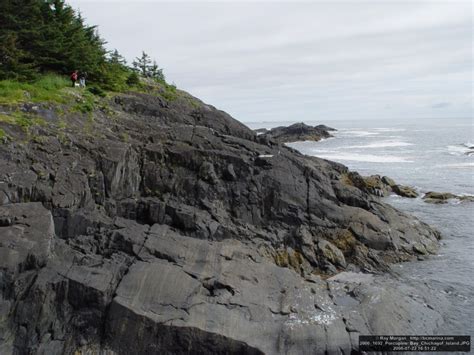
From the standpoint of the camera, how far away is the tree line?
20.0 m

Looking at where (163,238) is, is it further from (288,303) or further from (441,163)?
(441,163)

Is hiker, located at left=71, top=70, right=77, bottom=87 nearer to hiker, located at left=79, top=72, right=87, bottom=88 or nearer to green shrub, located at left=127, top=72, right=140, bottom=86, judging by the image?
hiker, located at left=79, top=72, right=87, bottom=88

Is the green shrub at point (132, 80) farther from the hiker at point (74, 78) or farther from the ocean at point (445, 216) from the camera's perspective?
the ocean at point (445, 216)

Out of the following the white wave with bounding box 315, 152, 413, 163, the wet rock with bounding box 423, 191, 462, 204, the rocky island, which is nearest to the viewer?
the wet rock with bounding box 423, 191, 462, 204

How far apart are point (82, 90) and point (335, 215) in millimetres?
16067

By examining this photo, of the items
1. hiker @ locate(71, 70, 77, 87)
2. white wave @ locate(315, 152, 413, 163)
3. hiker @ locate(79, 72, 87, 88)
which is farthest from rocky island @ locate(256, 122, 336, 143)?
hiker @ locate(71, 70, 77, 87)

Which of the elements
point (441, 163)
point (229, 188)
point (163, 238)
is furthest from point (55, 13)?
point (441, 163)

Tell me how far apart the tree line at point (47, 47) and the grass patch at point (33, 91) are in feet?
2.68

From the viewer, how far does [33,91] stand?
18.7m

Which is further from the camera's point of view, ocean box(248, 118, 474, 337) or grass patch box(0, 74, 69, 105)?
grass patch box(0, 74, 69, 105)

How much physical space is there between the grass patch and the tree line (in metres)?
0.82

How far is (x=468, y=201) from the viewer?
105 feet

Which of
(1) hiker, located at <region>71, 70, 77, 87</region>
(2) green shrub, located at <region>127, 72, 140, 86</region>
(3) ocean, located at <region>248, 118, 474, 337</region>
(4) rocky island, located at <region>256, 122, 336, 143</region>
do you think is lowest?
(3) ocean, located at <region>248, 118, 474, 337</region>

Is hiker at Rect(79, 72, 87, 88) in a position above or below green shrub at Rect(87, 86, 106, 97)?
above
